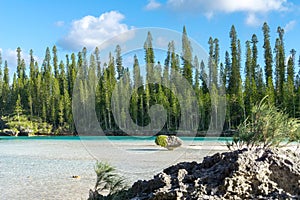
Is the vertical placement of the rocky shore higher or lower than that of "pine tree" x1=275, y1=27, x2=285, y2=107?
lower

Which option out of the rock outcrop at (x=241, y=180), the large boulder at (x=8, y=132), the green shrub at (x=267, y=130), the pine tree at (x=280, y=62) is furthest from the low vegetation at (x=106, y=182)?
the large boulder at (x=8, y=132)

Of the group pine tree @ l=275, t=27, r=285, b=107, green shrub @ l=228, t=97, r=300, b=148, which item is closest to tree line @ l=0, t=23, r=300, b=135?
pine tree @ l=275, t=27, r=285, b=107

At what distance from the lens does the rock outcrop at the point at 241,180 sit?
10.6 ft

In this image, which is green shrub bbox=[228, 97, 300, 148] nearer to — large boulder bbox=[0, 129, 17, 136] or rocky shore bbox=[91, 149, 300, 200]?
rocky shore bbox=[91, 149, 300, 200]

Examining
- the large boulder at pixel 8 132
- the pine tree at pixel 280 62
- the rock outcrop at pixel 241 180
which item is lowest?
the rock outcrop at pixel 241 180

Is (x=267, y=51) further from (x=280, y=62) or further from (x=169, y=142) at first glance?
(x=169, y=142)

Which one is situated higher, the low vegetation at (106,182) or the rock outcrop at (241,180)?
the rock outcrop at (241,180)

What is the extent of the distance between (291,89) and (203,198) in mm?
51497

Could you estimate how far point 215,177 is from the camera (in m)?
3.38

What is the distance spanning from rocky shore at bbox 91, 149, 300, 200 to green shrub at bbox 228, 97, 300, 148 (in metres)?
3.59

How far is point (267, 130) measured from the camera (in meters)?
7.34

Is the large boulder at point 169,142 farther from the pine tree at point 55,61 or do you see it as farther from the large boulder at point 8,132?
the pine tree at point 55,61

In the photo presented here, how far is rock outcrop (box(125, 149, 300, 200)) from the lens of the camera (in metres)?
3.22

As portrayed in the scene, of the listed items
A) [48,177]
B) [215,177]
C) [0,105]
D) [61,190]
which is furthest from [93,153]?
[0,105]
